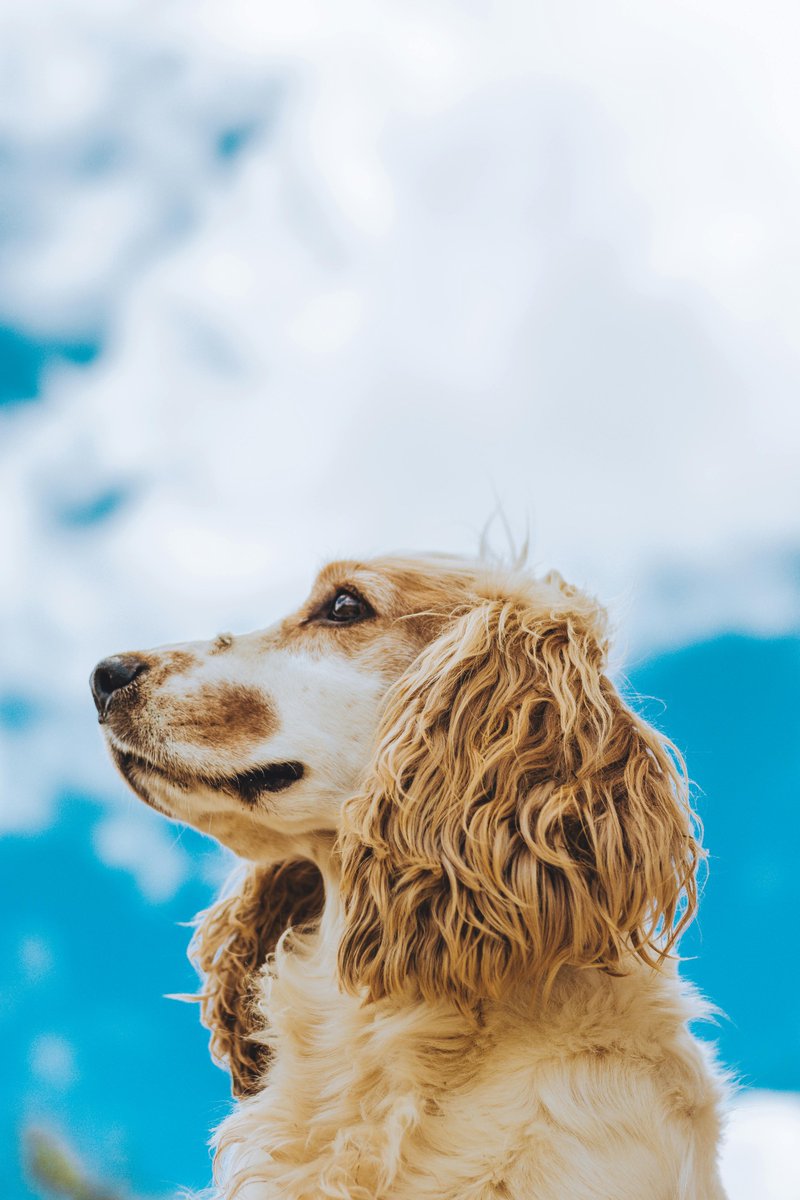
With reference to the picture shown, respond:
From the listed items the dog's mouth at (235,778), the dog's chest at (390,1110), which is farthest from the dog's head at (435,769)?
the dog's chest at (390,1110)

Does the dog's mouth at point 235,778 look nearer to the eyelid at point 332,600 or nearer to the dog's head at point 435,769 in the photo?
the dog's head at point 435,769

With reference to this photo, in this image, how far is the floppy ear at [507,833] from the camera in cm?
229

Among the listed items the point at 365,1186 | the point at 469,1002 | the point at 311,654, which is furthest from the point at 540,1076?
the point at 311,654

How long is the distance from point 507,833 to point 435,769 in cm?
24

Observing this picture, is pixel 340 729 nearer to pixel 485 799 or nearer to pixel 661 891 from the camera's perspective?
pixel 485 799

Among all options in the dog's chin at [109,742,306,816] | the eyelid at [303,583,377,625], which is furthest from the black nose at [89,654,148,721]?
the eyelid at [303,583,377,625]

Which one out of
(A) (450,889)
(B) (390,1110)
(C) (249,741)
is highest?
(C) (249,741)

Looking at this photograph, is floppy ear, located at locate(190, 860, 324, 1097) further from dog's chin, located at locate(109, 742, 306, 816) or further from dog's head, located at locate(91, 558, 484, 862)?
dog's chin, located at locate(109, 742, 306, 816)

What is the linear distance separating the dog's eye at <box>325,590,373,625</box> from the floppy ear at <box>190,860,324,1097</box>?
0.81 m

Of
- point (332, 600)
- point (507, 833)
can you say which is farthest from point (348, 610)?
point (507, 833)

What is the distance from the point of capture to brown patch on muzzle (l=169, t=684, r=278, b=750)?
8.66ft

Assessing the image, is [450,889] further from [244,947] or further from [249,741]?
[244,947]

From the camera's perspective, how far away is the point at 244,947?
3299mm

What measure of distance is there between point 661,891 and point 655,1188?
566 millimetres
